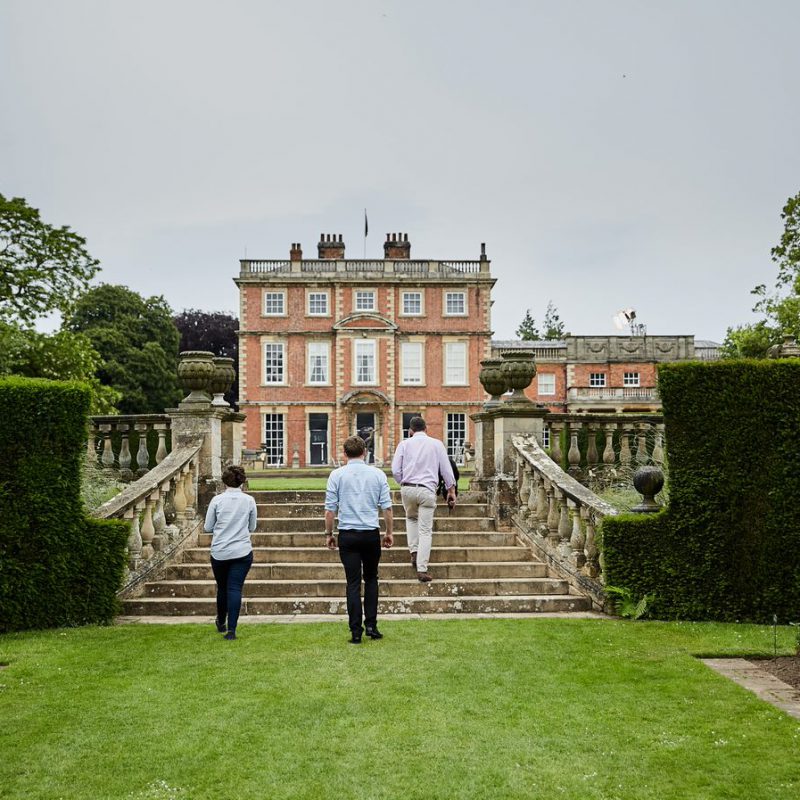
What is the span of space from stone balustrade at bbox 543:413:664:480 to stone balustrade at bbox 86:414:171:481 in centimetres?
488

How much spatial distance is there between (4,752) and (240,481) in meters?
3.08

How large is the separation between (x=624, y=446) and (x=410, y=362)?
32499 millimetres

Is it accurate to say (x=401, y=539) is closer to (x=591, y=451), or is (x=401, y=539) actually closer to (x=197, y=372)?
(x=591, y=451)

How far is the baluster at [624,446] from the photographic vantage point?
1029 cm

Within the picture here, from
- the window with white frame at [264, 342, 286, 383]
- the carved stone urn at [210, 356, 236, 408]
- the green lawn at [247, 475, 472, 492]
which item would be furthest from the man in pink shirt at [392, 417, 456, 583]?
Result: the window with white frame at [264, 342, 286, 383]

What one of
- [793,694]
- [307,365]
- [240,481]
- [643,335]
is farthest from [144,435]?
[643,335]

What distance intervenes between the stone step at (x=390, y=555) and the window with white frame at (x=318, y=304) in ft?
112

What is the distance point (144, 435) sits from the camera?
33.1ft

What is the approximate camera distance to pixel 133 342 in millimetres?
45312

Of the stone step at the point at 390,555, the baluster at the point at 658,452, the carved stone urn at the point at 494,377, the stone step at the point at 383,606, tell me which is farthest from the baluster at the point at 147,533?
the baluster at the point at 658,452

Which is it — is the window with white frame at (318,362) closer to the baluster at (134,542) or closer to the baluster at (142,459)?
the baluster at (142,459)

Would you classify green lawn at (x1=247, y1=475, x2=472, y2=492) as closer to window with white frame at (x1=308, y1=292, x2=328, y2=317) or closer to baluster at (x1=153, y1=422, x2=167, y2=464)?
baluster at (x1=153, y1=422, x2=167, y2=464)

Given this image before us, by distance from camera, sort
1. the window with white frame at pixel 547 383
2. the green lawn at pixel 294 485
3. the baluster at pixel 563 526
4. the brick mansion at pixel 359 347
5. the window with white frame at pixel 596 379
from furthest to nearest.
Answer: the window with white frame at pixel 596 379, the window with white frame at pixel 547 383, the brick mansion at pixel 359 347, the green lawn at pixel 294 485, the baluster at pixel 563 526

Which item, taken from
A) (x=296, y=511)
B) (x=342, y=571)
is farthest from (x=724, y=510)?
(x=296, y=511)
